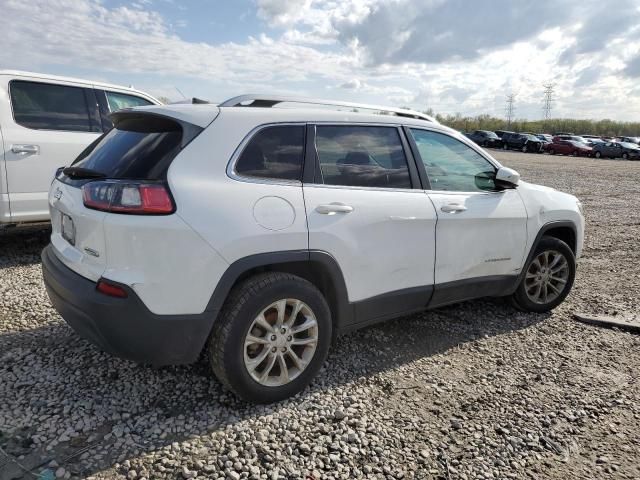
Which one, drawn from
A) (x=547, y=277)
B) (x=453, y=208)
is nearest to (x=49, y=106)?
(x=453, y=208)

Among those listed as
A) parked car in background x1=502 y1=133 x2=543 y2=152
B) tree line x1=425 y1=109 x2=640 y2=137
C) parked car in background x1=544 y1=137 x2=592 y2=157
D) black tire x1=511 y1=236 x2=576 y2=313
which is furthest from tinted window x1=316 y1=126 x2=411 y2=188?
tree line x1=425 y1=109 x2=640 y2=137

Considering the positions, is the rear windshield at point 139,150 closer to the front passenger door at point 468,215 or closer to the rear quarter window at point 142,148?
the rear quarter window at point 142,148

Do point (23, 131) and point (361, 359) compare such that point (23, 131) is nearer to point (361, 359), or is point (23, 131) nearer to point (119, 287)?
point (119, 287)

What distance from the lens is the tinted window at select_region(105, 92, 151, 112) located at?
20.4ft

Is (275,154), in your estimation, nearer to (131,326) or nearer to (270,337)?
(270,337)

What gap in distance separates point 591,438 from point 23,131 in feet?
19.0

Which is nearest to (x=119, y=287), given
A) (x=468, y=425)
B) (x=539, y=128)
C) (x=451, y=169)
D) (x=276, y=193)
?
(x=276, y=193)

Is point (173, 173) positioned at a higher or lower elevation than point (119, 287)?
higher

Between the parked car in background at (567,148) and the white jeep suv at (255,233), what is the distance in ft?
127

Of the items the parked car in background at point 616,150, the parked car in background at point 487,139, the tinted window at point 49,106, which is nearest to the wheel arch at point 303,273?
the tinted window at point 49,106

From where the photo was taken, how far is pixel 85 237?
2.70 meters

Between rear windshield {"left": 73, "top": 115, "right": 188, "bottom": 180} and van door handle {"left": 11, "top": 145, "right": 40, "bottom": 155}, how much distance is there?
9.04ft

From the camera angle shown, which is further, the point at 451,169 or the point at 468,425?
the point at 451,169

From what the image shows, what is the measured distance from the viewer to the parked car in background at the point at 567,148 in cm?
3741
